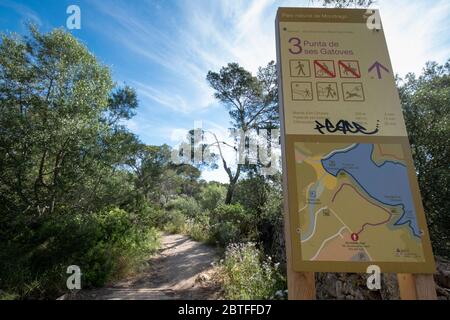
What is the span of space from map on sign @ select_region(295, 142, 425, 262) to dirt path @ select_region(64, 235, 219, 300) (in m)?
3.12

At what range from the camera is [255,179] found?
9.09m

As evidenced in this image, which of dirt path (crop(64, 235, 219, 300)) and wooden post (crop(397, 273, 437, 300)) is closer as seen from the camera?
wooden post (crop(397, 273, 437, 300))

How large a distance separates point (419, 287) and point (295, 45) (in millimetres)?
2118

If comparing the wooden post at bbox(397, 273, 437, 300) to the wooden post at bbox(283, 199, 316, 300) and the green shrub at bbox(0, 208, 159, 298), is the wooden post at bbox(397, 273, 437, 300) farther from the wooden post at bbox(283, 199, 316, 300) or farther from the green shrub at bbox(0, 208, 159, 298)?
the green shrub at bbox(0, 208, 159, 298)

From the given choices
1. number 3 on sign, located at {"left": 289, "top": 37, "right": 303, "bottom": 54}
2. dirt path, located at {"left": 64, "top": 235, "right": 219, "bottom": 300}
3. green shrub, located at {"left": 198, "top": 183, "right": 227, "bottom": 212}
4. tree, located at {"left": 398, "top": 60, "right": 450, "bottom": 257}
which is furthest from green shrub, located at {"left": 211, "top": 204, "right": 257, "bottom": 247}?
green shrub, located at {"left": 198, "top": 183, "right": 227, "bottom": 212}

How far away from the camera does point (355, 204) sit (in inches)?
65.4

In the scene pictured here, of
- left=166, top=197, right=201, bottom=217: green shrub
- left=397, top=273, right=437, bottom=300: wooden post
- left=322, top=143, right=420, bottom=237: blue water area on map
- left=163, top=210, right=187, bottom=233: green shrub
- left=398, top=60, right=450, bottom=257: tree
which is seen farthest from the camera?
left=166, top=197, right=201, bottom=217: green shrub

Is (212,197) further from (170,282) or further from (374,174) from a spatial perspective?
(374,174)

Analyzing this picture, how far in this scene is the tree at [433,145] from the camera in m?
4.43

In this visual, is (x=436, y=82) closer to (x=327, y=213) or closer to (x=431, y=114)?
(x=431, y=114)

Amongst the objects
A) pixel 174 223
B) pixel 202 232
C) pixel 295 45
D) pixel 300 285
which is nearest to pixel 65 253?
pixel 202 232

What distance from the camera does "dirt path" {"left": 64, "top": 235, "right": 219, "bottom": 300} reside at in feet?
13.4
